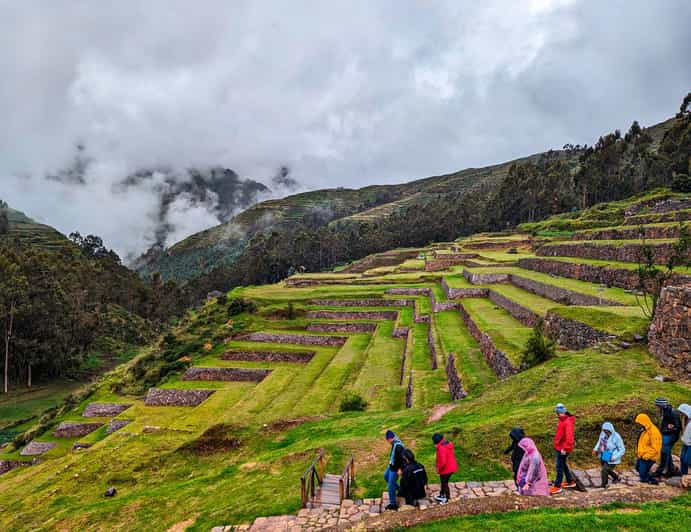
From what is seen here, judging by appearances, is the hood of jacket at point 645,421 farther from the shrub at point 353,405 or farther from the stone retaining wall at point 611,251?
the shrub at point 353,405

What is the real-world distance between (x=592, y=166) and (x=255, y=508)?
203 feet

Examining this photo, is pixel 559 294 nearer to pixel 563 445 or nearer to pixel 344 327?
pixel 563 445

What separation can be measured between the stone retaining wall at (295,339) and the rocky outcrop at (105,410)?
8996 millimetres

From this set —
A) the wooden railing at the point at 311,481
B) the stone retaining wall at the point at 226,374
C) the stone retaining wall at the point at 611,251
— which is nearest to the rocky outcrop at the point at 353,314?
the stone retaining wall at the point at 226,374

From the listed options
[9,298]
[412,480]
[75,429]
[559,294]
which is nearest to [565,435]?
[412,480]

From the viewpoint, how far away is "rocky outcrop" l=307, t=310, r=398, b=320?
29.6 m

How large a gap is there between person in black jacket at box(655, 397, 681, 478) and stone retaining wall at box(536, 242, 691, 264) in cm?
→ 877

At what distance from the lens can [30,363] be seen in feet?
120

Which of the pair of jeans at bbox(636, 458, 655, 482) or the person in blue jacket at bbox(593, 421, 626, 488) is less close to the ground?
the person in blue jacket at bbox(593, 421, 626, 488)

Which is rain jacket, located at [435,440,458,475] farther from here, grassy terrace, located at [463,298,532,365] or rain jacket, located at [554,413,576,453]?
grassy terrace, located at [463,298,532,365]

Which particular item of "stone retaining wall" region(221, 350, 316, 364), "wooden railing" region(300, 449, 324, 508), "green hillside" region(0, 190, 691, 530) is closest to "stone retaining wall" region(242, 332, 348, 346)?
"green hillside" region(0, 190, 691, 530)

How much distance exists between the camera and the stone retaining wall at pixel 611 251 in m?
16.6

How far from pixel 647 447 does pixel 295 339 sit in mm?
23668

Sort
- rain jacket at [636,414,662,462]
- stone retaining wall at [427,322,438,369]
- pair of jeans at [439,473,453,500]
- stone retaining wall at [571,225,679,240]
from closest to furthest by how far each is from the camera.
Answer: rain jacket at [636,414,662,462] → pair of jeans at [439,473,453,500] → stone retaining wall at [427,322,438,369] → stone retaining wall at [571,225,679,240]
